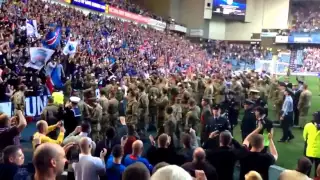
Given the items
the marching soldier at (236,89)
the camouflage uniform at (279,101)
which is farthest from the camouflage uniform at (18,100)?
the camouflage uniform at (279,101)

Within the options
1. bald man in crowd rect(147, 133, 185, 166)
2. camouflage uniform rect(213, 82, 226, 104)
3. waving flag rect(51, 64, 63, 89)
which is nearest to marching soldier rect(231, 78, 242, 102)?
camouflage uniform rect(213, 82, 226, 104)

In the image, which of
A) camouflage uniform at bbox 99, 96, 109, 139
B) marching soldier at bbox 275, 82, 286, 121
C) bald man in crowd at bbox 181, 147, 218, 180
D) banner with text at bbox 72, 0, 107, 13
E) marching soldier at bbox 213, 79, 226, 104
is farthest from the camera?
banner with text at bbox 72, 0, 107, 13

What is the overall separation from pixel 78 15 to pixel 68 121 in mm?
20061

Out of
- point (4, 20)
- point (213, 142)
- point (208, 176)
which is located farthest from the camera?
point (4, 20)

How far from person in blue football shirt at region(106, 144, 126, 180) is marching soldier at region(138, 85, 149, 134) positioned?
6.96 metres

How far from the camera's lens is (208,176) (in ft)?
16.2

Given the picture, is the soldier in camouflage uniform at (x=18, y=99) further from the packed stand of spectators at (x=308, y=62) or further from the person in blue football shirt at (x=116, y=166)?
the packed stand of spectators at (x=308, y=62)

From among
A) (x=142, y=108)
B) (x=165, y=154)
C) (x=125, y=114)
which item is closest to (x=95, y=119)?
(x=142, y=108)

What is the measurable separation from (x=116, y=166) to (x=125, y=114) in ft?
24.3

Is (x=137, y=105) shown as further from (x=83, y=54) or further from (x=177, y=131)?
(x=83, y=54)

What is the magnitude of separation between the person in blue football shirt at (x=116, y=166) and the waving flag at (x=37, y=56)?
853 cm

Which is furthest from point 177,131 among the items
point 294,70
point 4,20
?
point 294,70

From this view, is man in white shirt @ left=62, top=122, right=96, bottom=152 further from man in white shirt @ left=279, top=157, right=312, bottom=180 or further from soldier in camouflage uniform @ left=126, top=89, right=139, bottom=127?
soldier in camouflage uniform @ left=126, top=89, right=139, bottom=127

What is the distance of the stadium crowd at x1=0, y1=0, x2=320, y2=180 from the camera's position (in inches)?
197
